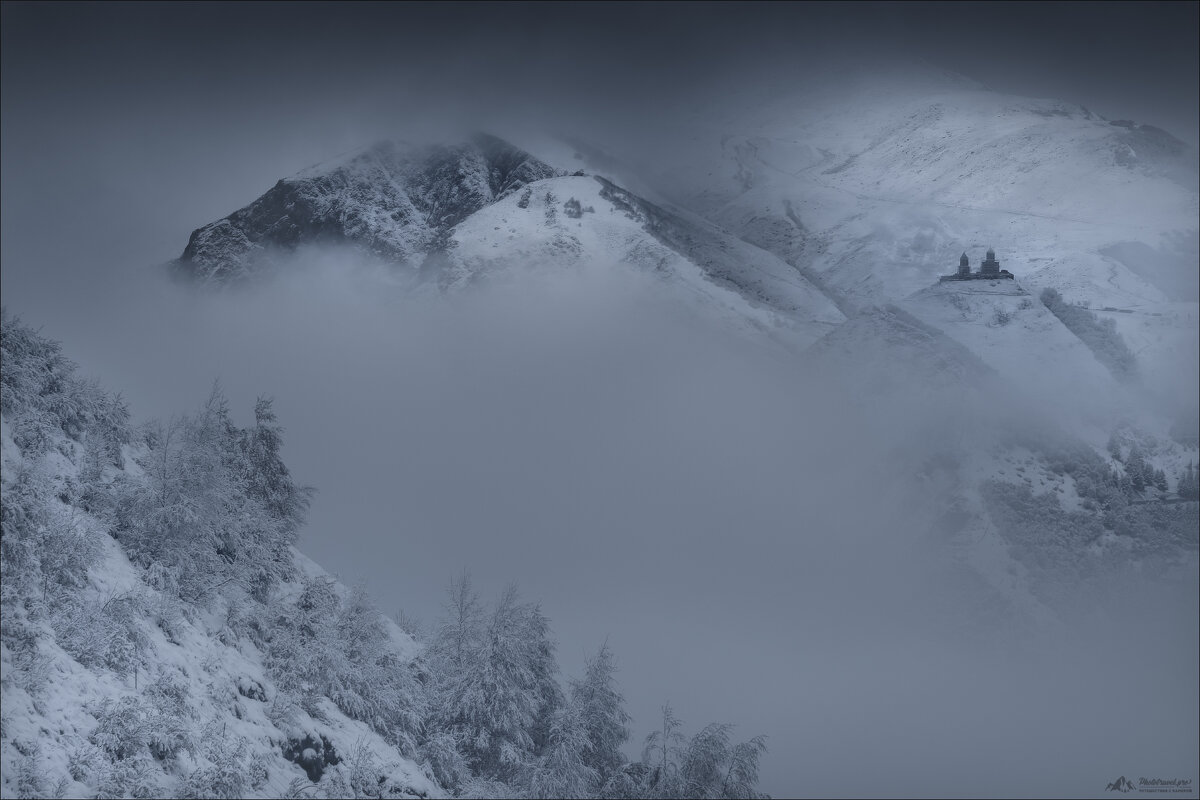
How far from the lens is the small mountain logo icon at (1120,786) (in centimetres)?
12775

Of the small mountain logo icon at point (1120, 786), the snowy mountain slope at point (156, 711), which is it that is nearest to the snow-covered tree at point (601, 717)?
the snowy mountain slope at point (156, 711)

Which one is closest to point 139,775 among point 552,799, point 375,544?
point 552,799

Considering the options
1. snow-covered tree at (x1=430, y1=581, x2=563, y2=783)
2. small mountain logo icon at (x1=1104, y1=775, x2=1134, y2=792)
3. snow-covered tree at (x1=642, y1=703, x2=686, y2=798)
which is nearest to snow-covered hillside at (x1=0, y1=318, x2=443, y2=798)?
snow-covered tree at (x1=430, y1=581, x2=563, y2=783)

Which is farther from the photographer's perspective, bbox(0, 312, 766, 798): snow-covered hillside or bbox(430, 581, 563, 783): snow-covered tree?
bbox(430, 581, 563, 783): snow-covered tree

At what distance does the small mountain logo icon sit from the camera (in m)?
128

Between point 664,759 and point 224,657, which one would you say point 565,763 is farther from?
point 224,657

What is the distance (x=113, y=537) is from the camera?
38.2m

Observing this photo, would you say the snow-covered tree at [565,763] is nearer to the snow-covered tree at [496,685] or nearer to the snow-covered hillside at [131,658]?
the snow-covered tree at [496,685]

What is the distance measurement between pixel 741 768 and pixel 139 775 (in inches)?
1121

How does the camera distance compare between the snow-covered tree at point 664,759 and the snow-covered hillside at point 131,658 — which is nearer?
the snow-covered hillside at point 131,658

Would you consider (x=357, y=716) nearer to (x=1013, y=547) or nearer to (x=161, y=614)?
(x=161, y=614)

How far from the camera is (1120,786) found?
130125 millimetres

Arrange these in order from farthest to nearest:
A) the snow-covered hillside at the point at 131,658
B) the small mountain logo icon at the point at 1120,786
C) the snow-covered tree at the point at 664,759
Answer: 1. the small mountain logo icon at the point at 1120,786
2. the snow-covered tree at the point at 664,759
3. the snow-covered hillside at the point at 131,658

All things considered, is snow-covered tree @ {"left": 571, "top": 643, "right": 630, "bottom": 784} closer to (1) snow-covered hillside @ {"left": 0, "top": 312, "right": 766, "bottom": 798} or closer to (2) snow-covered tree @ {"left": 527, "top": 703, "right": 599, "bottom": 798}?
(1) snow-covered hillside @ {"left": 0, "top": 312, "right": 766, "bottom": 798}
